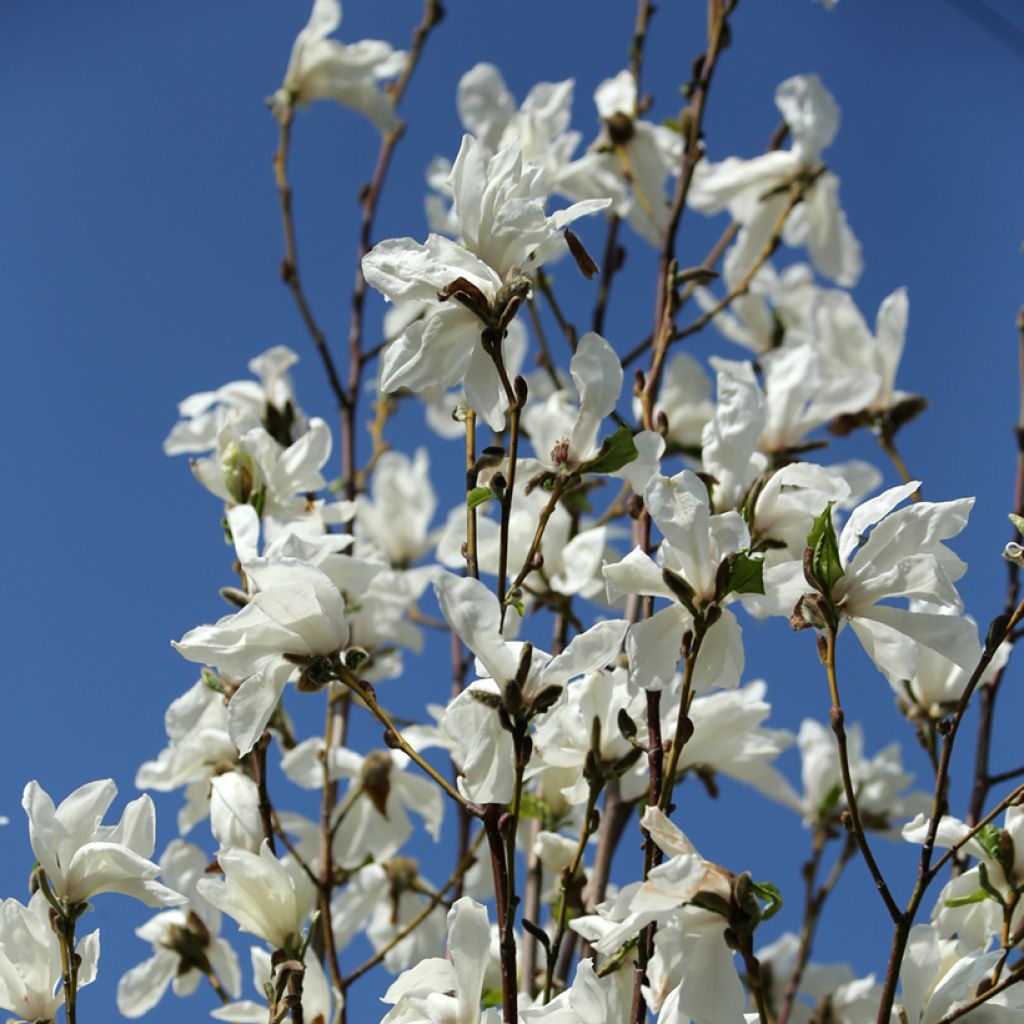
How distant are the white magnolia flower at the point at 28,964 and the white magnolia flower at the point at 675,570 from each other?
1.49 ft

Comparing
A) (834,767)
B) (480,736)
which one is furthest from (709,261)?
(480,736)

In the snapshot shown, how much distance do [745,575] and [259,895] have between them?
431 millimetres

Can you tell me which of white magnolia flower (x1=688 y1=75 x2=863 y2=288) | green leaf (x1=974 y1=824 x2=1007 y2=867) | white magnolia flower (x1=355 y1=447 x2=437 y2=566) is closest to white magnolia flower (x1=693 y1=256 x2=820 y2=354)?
white magnolia flower (x1=688 y1=75 x2=863 y2=288)

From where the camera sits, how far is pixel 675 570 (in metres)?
0.79

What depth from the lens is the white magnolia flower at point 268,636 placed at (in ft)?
2.47

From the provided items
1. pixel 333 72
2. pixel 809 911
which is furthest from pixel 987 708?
pixel 333 72

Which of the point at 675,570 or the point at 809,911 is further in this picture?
the point at 809,911

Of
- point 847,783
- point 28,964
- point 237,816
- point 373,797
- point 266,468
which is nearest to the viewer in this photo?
point 847,783

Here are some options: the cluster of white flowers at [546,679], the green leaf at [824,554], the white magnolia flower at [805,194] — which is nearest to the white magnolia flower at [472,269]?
the cluster of white flowers at [546,679]

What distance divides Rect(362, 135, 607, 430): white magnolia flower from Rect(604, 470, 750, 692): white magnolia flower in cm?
12

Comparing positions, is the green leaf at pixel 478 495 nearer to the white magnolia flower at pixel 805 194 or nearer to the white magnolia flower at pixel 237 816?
the white magnolia flower at pixel 237 816

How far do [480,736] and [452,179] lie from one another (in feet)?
1.22

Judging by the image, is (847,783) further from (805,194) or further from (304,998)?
(805,194)

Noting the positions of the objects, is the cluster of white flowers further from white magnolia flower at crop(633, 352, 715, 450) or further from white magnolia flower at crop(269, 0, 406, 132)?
white magnolia flower at crop(269, 0, 406, 132)
